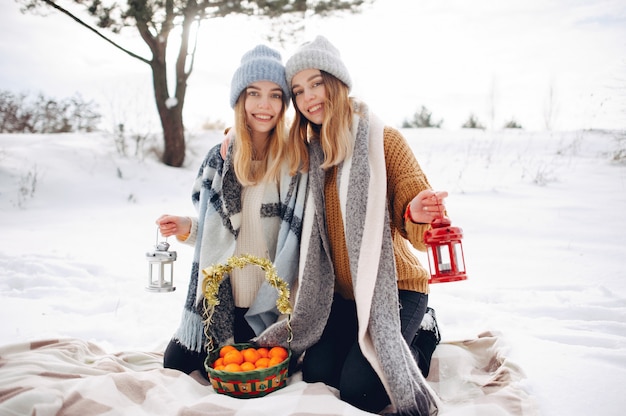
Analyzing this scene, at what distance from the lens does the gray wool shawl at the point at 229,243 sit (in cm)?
237

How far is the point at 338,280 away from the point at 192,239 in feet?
2.81

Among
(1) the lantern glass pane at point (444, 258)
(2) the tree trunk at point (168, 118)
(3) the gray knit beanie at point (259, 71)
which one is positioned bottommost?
(1) the lantern glass pane at point (444, 258)

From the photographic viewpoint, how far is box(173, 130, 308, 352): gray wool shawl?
93.4 inches

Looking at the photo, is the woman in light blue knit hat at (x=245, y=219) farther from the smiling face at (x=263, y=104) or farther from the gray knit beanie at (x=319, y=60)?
the gray knit beanie at (x=319, y=60)

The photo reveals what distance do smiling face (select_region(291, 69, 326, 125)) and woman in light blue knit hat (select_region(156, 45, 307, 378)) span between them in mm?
139

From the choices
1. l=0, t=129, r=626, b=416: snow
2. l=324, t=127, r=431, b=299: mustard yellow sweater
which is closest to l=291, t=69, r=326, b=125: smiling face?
l=324, t=127, r=431, b=299: mustard yellow sweater

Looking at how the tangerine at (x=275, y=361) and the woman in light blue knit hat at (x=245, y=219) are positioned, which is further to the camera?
the woman in light blue knit hat at (x=245, y=219)

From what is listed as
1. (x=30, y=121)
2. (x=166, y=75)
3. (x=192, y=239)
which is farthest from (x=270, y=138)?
(x=30, y=121)

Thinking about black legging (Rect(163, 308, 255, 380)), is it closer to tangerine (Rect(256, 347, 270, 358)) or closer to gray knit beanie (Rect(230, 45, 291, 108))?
tangerine (Rect(256, 347, 270, 358))

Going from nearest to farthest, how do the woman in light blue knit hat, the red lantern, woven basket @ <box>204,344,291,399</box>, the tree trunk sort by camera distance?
the red lantern → woven basket @ <box>204,344,291,399</box> → the woman in light blue knit hat → the tree trunk

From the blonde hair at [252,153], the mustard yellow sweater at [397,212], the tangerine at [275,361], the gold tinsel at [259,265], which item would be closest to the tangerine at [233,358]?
the tangerine at [275,361]

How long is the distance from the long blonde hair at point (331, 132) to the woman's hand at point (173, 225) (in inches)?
26.3

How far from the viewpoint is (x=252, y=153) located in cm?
257

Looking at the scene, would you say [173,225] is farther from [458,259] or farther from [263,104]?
[458,259]
